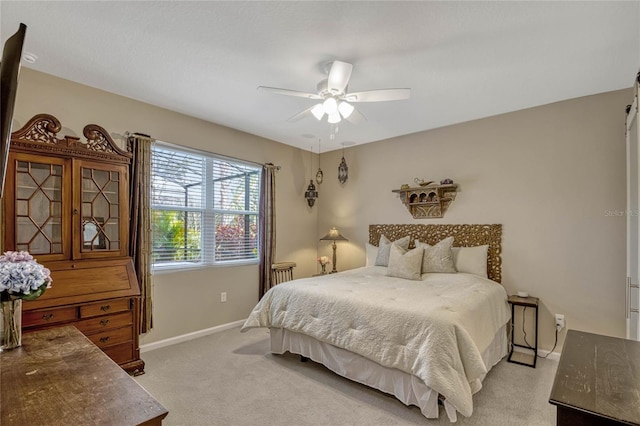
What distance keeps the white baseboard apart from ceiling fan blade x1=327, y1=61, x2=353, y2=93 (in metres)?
3.04

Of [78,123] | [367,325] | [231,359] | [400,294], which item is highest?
[78,123]

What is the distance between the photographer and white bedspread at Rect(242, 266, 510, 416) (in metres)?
2.00

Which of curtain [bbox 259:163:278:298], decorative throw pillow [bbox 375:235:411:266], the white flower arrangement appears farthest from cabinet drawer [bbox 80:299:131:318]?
decorative throw pillow [bbox 375:235:411:266]

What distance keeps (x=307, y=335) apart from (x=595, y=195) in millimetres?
2976

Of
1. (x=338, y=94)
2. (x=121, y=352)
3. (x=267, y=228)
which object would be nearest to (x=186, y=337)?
(x=121, y=352)

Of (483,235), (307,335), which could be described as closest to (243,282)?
(307,335)

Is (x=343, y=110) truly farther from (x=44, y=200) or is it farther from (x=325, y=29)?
(x=44, y=200)

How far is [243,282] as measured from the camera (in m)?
4.23

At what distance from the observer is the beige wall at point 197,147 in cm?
277

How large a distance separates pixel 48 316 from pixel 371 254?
3373 millimetres

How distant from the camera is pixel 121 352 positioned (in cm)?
264

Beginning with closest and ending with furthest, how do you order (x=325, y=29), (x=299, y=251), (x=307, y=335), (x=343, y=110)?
(x=325, y=29) → (x=343, y=110) → (x=307, y=335) → (x=299, y=251)

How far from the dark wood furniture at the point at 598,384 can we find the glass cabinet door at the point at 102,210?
311cm

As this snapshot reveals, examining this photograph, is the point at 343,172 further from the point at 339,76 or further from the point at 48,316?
the point at 48,316
